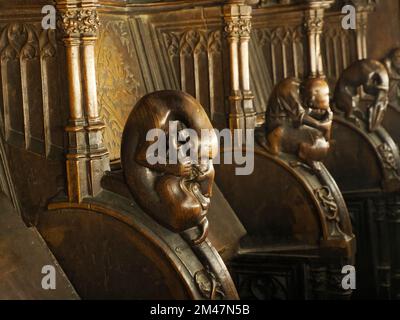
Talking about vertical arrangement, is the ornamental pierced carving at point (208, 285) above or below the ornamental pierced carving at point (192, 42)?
below

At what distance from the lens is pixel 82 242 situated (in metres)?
3.04

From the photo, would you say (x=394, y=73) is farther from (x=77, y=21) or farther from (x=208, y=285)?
(x=208, y=285)

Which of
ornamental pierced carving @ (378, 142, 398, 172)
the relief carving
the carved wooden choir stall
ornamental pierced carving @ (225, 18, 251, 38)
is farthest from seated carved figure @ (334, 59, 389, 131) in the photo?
the relief carving

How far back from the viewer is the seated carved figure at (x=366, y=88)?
520 centimetres

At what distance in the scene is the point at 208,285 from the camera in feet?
9.34

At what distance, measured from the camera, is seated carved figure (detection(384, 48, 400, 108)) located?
666 centimetres

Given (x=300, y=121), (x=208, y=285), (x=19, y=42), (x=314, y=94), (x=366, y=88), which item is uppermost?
(x=19, y=42)

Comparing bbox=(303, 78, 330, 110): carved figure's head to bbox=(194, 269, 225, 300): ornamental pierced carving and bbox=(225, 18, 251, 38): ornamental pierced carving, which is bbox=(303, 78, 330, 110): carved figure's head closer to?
bbox=(225, 18, 251, 38): ornamental pierced carving

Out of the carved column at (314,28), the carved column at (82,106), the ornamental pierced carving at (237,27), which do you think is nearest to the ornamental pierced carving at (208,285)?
the carved column at (82,106)

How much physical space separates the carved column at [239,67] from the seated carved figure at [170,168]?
1.39m

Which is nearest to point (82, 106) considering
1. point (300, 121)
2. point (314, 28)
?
point (300, 121)

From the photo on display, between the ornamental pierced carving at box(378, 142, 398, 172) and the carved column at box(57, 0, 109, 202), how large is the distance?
2.61 meters

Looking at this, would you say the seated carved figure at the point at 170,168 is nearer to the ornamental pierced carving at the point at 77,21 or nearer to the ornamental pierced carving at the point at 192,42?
the ornamental pierced carving at the point at 77,21

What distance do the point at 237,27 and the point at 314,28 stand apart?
129 centimetres
